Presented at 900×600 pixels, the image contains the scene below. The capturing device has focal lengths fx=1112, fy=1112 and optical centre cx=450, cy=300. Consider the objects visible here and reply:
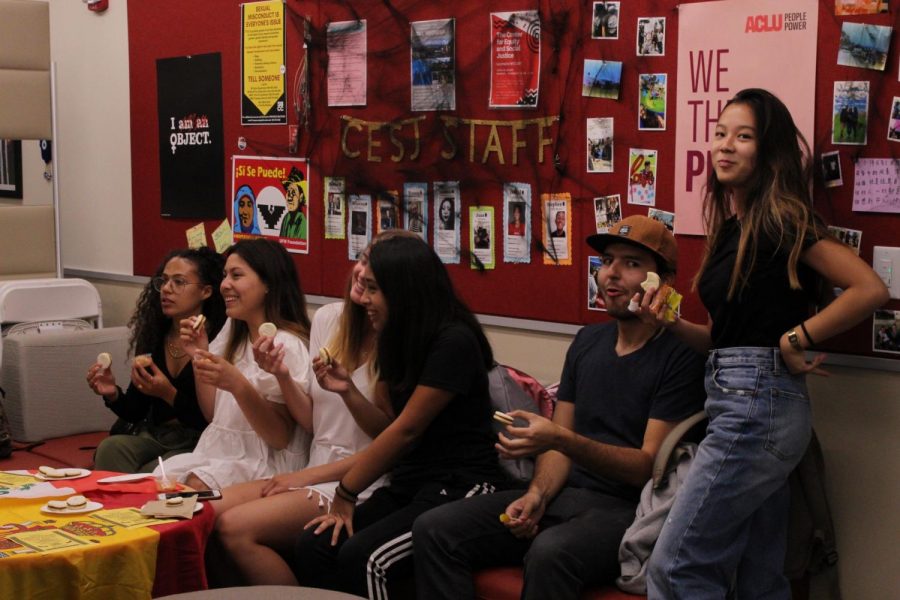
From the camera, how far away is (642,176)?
3.54 meters

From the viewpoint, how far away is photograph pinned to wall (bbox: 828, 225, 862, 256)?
3049 mm

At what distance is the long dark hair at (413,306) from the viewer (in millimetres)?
3312

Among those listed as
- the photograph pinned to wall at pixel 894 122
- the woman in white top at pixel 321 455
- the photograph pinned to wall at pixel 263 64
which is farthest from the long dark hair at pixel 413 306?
the photograph pinned to wall at pixel 263 64

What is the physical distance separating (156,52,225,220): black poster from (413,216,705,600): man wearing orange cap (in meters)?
2.52

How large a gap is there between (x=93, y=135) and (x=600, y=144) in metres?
3.37

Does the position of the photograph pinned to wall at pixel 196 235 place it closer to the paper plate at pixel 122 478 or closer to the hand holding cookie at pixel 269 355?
the hand holding cookie at pixel 269 355

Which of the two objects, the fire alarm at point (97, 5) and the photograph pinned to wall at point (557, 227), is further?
the fire alarm at point (97, 5)

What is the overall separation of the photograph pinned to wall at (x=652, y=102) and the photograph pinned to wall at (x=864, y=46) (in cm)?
58

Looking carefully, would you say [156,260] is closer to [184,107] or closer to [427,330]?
[184,107]

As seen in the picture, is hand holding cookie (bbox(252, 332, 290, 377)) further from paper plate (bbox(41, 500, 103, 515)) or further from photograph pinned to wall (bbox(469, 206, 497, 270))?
photograph pinned to wall (bbox(469, 206, 497, 270))

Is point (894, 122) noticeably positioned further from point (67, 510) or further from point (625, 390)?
point (67, 510)

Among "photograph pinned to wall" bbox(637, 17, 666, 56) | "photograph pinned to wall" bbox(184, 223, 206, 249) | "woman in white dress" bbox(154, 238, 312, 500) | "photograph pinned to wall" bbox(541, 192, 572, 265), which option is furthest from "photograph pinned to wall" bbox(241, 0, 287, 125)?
"photograph pinned to wall" bbox(637, 17, 666, 56)

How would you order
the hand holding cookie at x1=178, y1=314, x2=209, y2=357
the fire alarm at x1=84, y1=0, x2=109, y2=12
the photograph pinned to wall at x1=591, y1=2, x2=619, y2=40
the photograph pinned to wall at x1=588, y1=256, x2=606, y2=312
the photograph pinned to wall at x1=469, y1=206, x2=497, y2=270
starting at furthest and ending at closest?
1. the fire alarm at x1=84, y1=0, x2=109, y2=12
2. the photograph pinned to wall at x1=469, y1=206, x2=497, y2=270
3. the hand holding cookie at x1=178, y1=314, x2=209, y2=357
4. the photograph pinned to wall at x1=588, y1=256, x2=606, y2=312
5. the photograph pinned to wall at x1=591, y1=2, x2=619, y2=40

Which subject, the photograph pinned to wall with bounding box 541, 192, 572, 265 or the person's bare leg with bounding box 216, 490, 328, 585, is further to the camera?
the photograph pinned to wall with bounding box 541, 192, 572, 265
